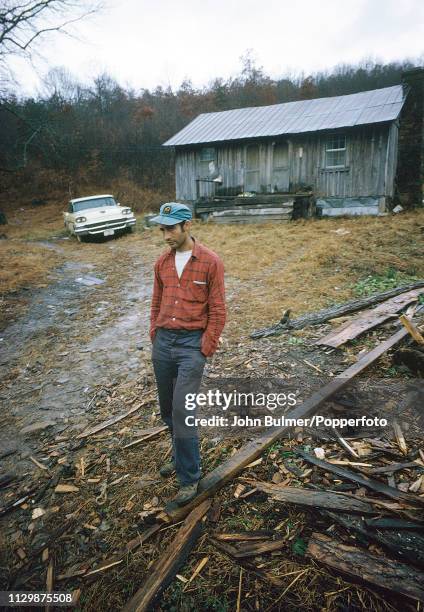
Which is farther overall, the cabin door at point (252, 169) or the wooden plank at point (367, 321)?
the cabin door at point (252, 169)

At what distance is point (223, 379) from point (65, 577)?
8.68 feet

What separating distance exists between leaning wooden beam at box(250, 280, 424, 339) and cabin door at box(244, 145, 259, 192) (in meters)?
12.8

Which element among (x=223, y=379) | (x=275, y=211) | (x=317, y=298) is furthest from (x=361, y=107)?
(x=223, y=379)

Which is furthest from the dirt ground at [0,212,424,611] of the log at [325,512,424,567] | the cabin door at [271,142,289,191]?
the cabin door at [271,142,289,191]

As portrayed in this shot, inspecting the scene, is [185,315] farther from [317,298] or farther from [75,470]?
[317,298]

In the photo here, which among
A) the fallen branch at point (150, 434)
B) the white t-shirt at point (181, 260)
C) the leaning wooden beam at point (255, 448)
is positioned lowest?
the fallen branch at point (150, 434)

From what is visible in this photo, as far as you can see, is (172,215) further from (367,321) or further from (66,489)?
(367,321)

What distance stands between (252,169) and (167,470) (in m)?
17.4

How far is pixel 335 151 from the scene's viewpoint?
16.1m

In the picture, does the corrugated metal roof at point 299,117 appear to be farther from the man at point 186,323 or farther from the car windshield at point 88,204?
the man at point 186,323

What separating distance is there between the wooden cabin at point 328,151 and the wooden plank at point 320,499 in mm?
15628

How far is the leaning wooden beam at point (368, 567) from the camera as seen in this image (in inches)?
77.1

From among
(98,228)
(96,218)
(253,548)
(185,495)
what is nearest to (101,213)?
(96,218)

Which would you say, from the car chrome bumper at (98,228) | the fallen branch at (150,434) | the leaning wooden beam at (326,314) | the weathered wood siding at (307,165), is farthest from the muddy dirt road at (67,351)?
the weathered wood siding at (307,165)
